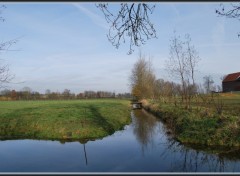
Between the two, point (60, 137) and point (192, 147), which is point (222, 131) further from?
point (60, 137)

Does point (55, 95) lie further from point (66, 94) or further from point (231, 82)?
point (231, 82)

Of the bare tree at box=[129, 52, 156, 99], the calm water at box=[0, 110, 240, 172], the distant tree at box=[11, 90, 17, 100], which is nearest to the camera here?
the calm water at box=[0, 110, 240, 172]

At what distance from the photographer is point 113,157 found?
46.8 feet

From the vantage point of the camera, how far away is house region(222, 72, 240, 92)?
→ 8744 cm

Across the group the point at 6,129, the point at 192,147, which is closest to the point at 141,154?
the point at 192,147

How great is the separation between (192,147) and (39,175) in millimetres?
8271

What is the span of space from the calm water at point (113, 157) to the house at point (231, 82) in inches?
2944

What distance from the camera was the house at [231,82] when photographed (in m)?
87.4

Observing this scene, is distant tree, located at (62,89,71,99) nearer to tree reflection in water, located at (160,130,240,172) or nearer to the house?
the house

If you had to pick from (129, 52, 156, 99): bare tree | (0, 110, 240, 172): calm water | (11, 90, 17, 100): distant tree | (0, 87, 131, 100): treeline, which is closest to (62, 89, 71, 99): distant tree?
(0, 87, 131, 100): treeline

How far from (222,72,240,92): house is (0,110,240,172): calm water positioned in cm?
7477

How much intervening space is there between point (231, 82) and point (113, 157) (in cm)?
8291

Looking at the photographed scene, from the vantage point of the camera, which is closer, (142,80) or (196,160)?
(196,160)

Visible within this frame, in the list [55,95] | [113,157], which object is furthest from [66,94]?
[113,157]
